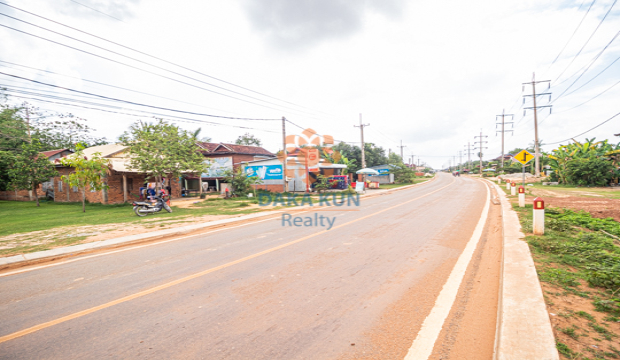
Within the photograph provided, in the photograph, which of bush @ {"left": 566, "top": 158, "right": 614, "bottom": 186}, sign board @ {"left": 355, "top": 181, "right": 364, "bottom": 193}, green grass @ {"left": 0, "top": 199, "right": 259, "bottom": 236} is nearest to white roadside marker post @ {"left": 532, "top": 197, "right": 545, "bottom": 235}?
green grass @ {"left": 0, "top": 199, "right": 259, "bottom": 236}

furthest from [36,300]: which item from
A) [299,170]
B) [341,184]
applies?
[341,184]

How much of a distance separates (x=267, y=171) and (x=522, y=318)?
26.2m

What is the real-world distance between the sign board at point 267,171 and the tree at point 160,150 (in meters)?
9.27

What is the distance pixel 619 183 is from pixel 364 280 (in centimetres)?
3284

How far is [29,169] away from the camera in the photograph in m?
21.2

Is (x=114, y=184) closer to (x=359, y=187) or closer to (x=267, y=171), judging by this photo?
(x=267, y=171)

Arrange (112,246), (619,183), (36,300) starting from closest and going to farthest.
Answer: (36,300), (112,246), (619,183)

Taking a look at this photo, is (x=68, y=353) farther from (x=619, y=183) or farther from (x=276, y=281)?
(x=619, y=183)

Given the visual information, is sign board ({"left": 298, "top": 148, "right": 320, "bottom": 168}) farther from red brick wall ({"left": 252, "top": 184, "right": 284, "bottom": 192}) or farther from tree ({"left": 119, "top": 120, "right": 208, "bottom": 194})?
tree ({"left": 119, "top": 120, "right": 208, "bottom": 194})

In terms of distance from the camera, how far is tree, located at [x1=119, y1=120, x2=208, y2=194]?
55.2 feet

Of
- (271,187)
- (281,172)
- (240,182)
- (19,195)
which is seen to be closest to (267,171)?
(271,187)

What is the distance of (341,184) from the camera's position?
28891mm

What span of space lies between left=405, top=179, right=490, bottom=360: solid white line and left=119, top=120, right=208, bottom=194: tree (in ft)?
53.9

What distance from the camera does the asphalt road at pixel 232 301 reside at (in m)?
2.88
